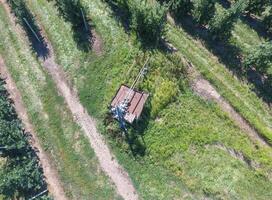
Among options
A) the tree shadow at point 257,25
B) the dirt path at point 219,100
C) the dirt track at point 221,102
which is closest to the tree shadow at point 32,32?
the dirt path at point 219,100

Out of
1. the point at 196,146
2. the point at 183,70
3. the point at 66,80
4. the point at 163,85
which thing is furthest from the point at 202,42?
the point at 66,80

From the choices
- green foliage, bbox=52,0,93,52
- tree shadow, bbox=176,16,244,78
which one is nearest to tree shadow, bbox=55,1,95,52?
green foliage, bbox=52,0,93,52

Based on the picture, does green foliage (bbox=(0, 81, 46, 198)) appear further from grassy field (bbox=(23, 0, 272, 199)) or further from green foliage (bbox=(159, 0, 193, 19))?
green foliage (bbox=(159, 0, 193, 19))

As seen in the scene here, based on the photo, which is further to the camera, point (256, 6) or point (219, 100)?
point (256, 6)

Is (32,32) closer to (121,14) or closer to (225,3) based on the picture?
(121,14)

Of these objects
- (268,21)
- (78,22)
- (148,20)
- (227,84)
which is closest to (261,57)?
(227,84)
